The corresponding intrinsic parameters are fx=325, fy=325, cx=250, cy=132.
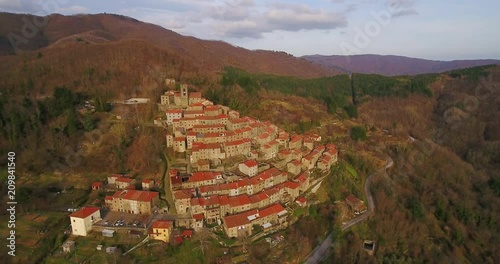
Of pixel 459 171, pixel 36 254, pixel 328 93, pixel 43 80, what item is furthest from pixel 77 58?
pixel 459 171

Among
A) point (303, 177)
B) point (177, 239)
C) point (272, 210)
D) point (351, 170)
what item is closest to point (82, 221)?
point (177, 239)

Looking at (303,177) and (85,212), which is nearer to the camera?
(85,212)

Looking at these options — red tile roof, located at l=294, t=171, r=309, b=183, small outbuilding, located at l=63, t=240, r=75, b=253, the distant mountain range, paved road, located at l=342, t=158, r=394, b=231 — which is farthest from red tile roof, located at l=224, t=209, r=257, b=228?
the distant mountain range

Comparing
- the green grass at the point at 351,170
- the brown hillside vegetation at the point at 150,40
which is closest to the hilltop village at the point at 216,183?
the green grass at the point at 351,170

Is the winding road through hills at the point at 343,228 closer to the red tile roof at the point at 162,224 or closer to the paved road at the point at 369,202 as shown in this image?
the paved road at the point at 369,202

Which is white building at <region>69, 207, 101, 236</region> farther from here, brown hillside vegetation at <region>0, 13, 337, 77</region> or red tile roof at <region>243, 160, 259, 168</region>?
brown hillside vegetation at <region>0, 13, 337, 77</region>

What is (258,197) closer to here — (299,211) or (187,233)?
(299,211)
